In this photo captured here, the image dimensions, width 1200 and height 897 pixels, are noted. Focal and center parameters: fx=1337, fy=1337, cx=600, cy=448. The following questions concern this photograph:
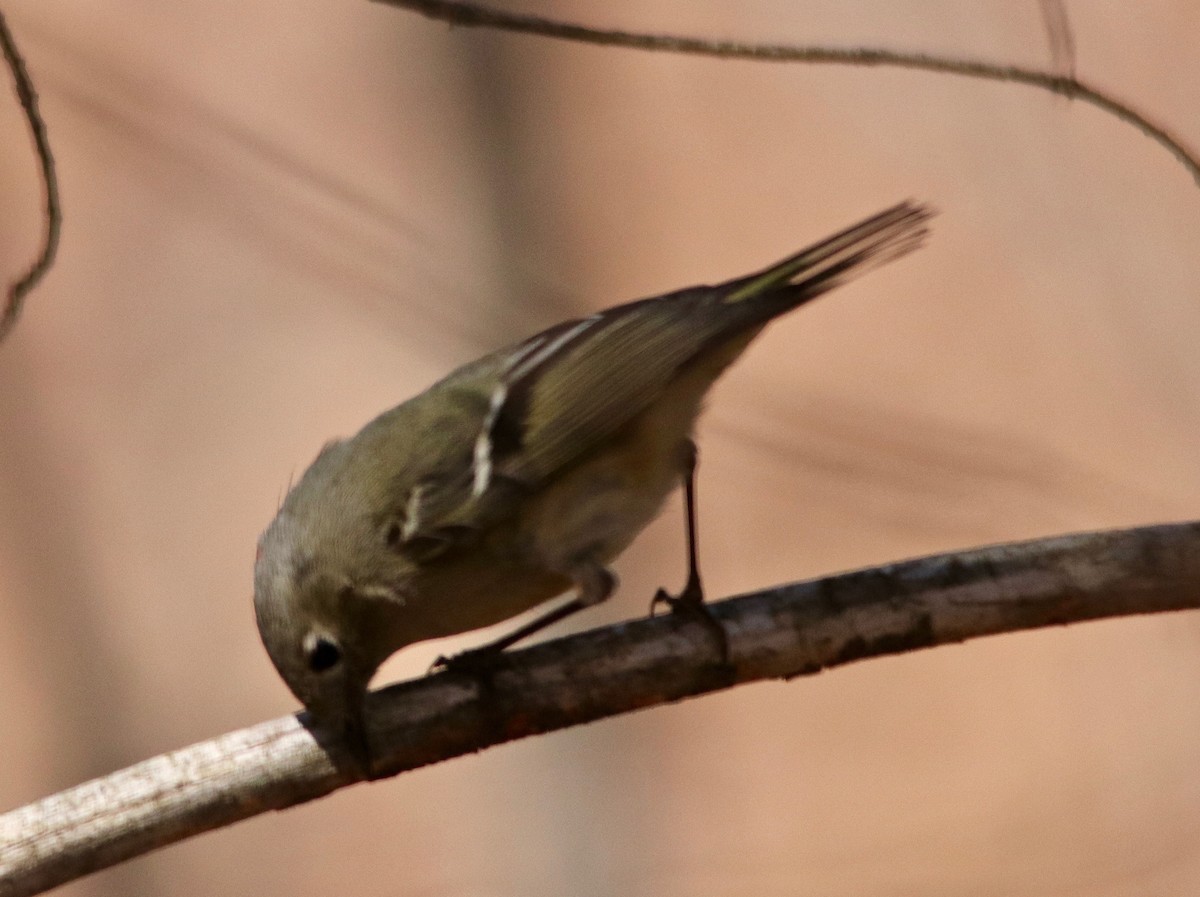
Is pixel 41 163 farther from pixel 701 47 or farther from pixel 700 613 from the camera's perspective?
pixel 700 613

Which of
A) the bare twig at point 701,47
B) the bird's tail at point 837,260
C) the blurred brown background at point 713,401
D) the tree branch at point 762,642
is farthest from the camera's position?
the blurred brown background at point 713,401

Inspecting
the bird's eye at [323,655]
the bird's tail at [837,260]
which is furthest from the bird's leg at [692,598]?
the bird's eye at [323,655]

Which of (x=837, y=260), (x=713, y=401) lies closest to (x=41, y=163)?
(x=837, y=260)

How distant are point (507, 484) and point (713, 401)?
148cm

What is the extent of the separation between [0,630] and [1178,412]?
3375 millimetres

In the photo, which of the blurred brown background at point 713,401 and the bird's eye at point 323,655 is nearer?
the bird's eye at point 323,655

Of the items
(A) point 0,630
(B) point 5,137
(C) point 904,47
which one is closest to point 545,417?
(C) point 904,47

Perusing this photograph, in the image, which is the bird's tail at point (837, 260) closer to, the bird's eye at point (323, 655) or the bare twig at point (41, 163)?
the bird's eye at point (323, 655)

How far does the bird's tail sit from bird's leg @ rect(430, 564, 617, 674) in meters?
0.46

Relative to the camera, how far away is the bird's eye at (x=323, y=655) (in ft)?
5.61

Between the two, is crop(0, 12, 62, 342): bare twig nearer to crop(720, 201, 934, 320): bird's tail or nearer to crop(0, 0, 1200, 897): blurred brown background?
crop(720, 201, 934, 320): bird's tail

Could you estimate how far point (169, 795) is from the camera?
1581 millimetres

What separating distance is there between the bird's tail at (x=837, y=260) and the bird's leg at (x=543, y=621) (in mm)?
459

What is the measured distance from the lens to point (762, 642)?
1.74 metres
